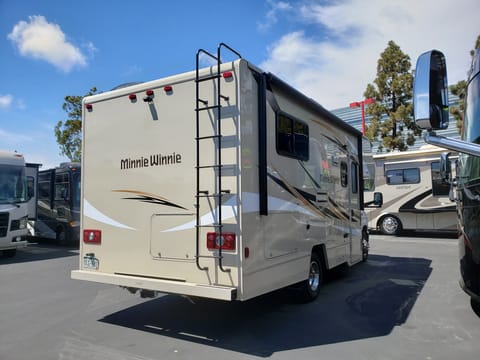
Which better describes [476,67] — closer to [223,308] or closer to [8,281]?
[223,308]

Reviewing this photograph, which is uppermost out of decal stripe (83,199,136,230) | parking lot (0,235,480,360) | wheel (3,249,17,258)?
decal stripe (83,199,136,230)

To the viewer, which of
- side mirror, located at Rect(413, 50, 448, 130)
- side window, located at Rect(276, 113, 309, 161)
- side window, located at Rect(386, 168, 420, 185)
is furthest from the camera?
side window, located at Rect(386, 168, 420, 185)

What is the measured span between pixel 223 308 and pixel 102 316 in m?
1.65

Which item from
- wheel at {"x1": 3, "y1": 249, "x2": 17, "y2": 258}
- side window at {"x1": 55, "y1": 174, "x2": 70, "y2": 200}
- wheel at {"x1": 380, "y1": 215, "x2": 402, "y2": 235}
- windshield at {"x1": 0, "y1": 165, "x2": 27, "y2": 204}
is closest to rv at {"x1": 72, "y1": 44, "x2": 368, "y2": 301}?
windshield at {"x1": 0, "y1": 165, "x2": 27, "y2": 204}

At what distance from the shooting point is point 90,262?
208 inches

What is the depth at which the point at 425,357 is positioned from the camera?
3973mm

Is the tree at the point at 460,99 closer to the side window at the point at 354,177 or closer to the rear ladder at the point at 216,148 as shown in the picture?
the side window at the point at 354,177

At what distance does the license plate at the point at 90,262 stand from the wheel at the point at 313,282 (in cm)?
288

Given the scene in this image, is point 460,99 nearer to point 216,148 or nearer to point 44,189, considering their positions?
point 216,148

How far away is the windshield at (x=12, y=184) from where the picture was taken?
11.0 metres

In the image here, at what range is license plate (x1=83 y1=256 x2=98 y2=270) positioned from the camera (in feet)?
17.1

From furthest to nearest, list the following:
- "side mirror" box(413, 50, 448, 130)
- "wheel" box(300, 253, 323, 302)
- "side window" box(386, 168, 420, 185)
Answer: "side window" box(386, 168, 420, 185) < "wheel" box(300, 253, 323, 302) < "side mirror" box(413, 50, 448, 130)

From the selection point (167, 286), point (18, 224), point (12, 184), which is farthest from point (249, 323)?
point (12, 184)

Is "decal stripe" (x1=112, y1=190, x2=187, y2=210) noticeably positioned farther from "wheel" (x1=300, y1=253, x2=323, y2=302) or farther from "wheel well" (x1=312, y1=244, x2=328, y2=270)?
"wheel well" (x1=312, y1=244, x2=328, y2=270)
